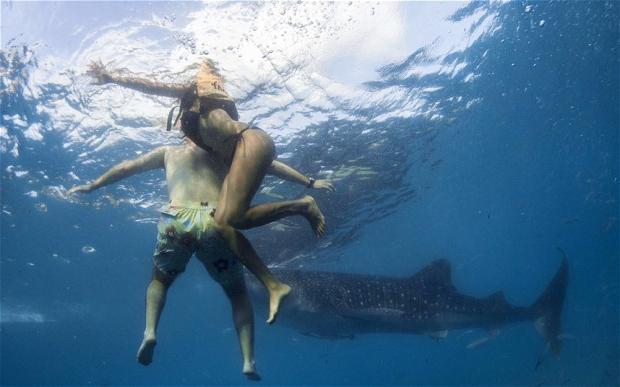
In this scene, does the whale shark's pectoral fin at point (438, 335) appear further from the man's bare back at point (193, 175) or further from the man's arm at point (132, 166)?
the man's arm at point (132, 166)

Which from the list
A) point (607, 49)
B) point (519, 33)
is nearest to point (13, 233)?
point (519, 33)

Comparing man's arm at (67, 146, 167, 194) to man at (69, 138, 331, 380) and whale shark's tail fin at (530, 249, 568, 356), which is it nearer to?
man at (69, 138, 331, 380)

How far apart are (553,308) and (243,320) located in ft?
37.1

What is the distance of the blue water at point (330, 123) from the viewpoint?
28.9 feet

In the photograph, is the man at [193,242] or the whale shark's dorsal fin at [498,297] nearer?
the man at [193,242]

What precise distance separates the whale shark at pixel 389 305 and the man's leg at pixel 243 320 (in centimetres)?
655

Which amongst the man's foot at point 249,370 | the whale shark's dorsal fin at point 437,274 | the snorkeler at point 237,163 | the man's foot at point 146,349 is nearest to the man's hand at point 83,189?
the snorkeler at point 237,163

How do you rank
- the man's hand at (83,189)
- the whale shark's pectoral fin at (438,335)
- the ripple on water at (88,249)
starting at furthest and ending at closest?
the ripple on water at (88,249)
the whale shark's pectoral fin at (438,335)
the man's hand at (83,189)

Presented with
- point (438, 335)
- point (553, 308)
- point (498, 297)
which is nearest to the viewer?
point (438, 335)

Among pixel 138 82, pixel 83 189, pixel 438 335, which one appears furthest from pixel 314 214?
pixel 438 335

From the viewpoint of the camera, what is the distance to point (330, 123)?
41.2 ft

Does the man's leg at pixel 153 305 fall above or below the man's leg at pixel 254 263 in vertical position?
below

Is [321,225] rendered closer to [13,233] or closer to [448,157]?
[448,157]

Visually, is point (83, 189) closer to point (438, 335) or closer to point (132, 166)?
point (132, 166)
